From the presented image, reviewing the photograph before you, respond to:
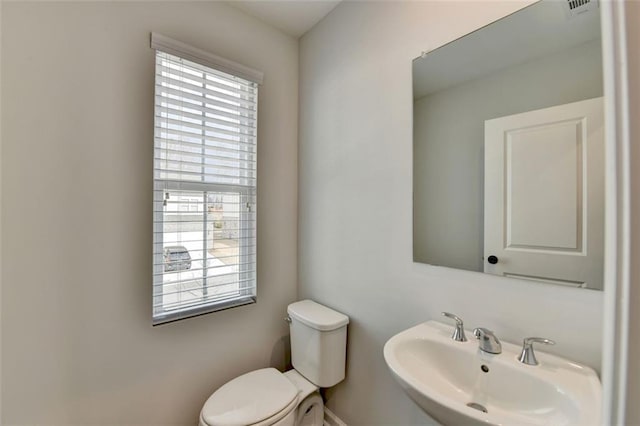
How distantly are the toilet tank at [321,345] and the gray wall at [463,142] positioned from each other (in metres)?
0.59

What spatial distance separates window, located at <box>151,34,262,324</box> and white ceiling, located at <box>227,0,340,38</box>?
1.20ft

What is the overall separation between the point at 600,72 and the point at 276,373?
1.80 m

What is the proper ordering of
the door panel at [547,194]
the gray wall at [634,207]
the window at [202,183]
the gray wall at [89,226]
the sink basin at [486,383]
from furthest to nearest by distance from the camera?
the window at [202,183], the gray wall at [89,226], the door panel at [547,194], the sink basin at [486,383], the gray wall at [634,207]

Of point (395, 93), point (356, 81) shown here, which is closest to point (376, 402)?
point (395, 93)

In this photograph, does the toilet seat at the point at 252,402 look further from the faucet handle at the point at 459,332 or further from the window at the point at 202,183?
the faucet handle at the point at 459,332

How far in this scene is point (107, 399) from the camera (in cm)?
124

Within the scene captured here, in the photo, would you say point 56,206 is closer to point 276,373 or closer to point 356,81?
point 276,373

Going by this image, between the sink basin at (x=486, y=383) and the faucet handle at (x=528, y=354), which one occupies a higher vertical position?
the faucet handle at (x=528, y=354)

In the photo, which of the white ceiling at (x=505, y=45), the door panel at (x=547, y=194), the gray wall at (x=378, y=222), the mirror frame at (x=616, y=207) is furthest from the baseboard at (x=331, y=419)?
the white ceiling at (x=505, y=45)

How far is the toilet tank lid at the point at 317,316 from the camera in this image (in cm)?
143

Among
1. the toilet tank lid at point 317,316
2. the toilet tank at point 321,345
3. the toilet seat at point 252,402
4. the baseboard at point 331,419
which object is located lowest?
the baseboard at point 331,419

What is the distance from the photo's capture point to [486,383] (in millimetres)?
930

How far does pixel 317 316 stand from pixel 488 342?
819 mm

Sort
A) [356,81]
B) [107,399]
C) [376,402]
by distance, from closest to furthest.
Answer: [107,399] → [376,402] → [356,81]
